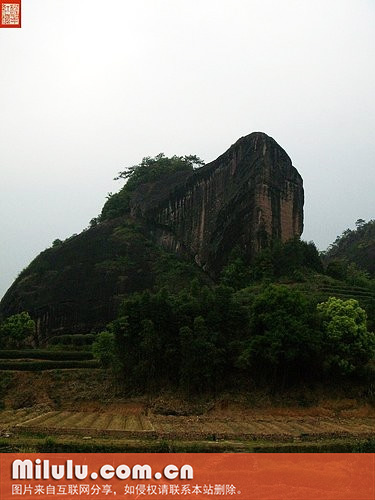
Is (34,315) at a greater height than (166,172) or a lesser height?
lesser

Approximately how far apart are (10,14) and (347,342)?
1969 cm

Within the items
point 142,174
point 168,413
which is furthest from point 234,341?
point 142,174

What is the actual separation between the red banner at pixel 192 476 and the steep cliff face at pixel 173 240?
1325 inches

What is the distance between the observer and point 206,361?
985 inches

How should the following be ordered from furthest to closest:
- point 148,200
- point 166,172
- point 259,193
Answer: point 166,172, point 148,200, point 259,193

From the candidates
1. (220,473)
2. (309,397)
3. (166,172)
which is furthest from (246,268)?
(220,473)

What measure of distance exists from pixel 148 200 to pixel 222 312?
34.0 metres

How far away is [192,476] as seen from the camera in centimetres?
904

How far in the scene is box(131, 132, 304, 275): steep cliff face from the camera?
48362mm

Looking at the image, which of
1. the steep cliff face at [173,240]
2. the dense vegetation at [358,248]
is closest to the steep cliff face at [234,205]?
the steep cliff face at [173,240]

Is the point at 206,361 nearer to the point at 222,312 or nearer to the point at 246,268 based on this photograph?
the point at 222,312

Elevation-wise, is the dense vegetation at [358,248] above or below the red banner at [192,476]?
above

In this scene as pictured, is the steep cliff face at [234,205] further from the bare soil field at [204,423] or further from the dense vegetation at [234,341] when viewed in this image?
the bare soil field at [204,423]

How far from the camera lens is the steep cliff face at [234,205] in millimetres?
48362
